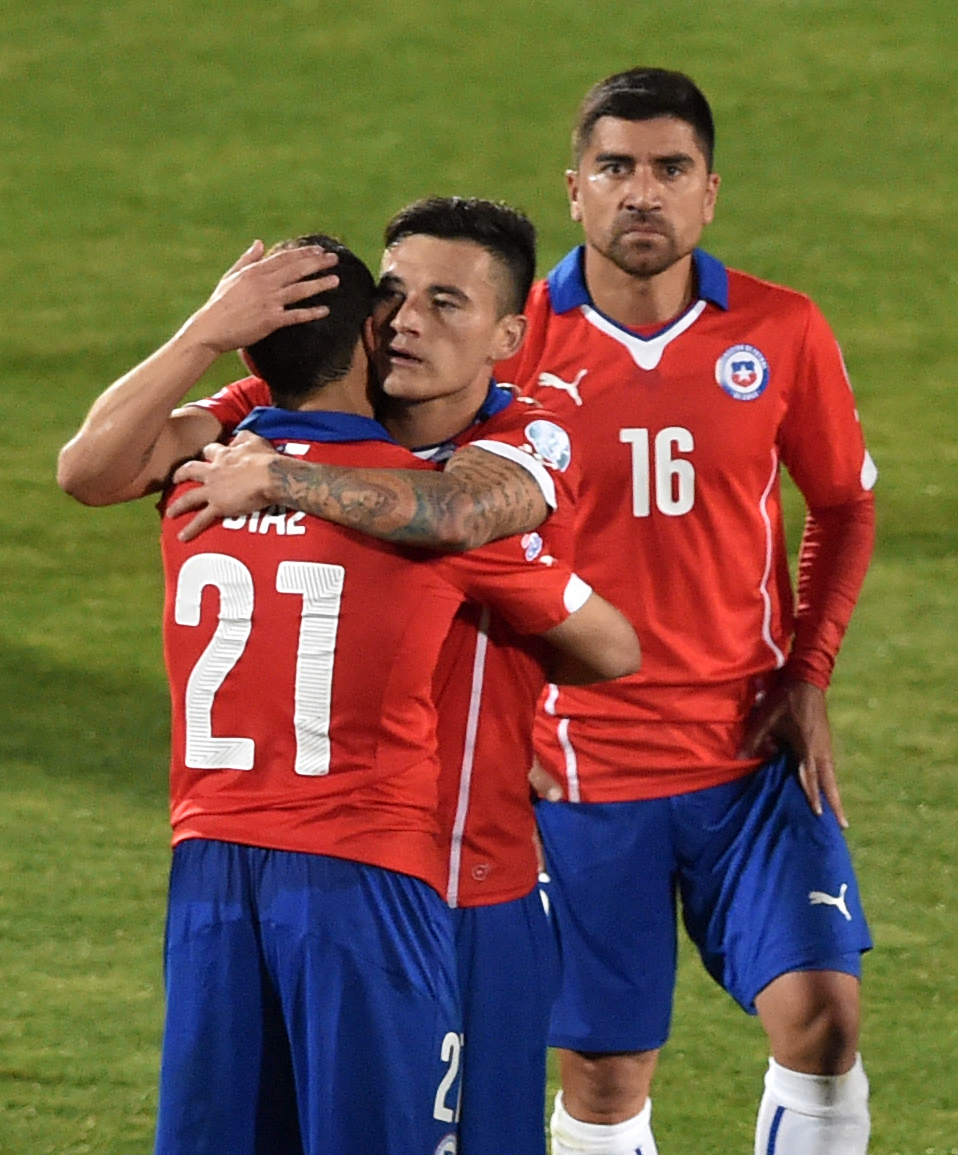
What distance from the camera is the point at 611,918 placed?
13.1 ft

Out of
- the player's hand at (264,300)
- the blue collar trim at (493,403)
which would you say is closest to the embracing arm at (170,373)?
the player's hand at (264,300)

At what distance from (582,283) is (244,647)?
1399mm

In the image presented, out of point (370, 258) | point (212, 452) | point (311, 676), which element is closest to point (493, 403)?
point (212, 452)

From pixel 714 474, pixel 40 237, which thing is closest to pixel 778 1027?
pixel 714 474

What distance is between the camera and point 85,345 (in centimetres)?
1134

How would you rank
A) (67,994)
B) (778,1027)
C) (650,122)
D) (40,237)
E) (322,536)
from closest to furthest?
(322,536) < (778,1027) < (650,122) < (67,994) < (40,237)

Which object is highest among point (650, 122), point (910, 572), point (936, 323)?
point (650, 122)

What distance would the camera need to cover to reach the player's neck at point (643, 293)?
13.3 ft

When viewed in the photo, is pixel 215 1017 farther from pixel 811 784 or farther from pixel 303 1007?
pixel 811 784

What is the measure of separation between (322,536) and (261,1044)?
0.68 m

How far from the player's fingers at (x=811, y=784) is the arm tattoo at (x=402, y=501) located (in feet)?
3.55

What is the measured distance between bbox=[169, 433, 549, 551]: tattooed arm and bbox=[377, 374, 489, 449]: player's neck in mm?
195

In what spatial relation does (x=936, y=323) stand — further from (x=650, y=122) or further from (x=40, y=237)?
(x=650, y=122)

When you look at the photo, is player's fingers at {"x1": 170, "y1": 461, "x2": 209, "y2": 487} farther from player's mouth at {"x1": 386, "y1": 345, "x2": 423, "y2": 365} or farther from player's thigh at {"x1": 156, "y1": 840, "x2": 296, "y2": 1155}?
player's thigh at {"x1": 156, "y1": 840, "x2": 296, "y2": 1155}
